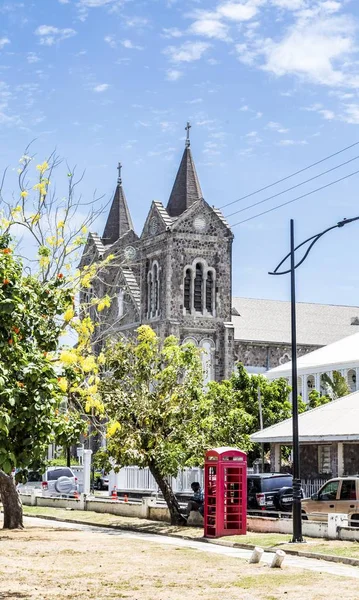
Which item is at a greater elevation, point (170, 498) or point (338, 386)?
point (338, 386)

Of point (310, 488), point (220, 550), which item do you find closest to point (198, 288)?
point (310, 488)

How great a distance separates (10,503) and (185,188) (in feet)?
174

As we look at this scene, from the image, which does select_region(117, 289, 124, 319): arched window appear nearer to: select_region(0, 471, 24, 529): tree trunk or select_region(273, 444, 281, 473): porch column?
select_region(273, 444, 281, 473): porch column

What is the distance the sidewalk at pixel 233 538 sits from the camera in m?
19.7

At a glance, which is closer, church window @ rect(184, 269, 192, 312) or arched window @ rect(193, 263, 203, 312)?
church window @ rect(184, 269, 192, 312)

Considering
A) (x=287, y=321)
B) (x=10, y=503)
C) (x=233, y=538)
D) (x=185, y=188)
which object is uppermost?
(x=185, y=188)

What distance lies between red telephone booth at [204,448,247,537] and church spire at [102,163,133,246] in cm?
6570

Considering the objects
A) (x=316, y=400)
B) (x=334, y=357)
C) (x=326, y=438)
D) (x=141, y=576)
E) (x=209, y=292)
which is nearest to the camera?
(x=141, y=576)

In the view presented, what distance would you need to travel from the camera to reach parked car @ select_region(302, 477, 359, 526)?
990 inches

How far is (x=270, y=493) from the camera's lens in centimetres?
2917

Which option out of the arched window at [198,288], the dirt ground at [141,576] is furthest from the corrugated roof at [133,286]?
the dirt ground at [141,576]

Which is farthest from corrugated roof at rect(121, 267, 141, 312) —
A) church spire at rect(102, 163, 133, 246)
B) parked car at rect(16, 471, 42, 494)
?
parked car at rect(16, 471, 42, 494)

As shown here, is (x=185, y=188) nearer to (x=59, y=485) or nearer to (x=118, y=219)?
(x=118, y=219)

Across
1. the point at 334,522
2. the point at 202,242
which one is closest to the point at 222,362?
the point at 202,242
